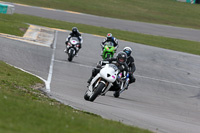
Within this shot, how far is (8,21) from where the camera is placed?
33.2 meters

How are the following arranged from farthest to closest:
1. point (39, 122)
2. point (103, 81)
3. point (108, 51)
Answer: point (108, 51)
point (103, 81)
point (39, 122)

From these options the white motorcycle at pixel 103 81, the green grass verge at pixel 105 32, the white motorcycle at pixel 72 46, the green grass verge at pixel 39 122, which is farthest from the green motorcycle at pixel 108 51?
the green grass verge at pixel 39 122

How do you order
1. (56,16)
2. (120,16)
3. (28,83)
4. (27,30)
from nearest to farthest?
(28,83), (27,30), (56,16), (120,16)

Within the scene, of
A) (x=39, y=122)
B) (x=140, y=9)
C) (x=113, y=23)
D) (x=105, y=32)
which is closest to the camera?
(x=39, y=122)

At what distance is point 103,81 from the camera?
1162 centimetres

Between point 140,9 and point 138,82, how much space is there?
97.6ft

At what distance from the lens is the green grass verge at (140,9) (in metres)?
44.7

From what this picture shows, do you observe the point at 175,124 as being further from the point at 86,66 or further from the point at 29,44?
the point at 29,44

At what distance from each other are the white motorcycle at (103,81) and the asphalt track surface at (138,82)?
1.04 ft

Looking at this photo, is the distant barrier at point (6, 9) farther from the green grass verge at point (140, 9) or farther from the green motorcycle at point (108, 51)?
the green motorcycle at point (108, 51)

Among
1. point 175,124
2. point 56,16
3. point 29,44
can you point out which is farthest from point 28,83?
point 56,16

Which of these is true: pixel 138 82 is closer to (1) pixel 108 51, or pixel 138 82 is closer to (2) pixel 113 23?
(1) pixel 108 51

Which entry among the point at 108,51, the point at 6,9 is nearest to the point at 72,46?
the point at 108,51

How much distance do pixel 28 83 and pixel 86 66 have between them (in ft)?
25.9
